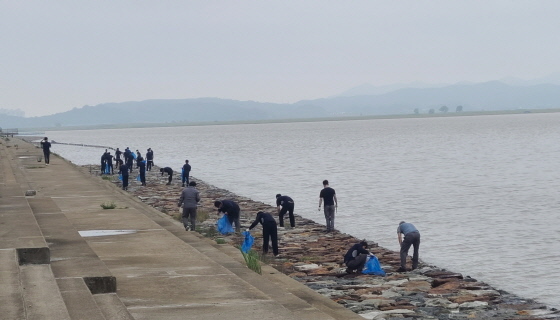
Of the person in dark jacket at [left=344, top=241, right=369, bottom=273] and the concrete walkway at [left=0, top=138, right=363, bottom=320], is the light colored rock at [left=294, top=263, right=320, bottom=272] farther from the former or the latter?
the concrete walkway at [left=0, top=138, right=363, bottom=320]

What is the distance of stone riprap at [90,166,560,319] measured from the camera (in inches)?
674

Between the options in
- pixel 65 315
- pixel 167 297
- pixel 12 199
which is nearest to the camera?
pixel 65 315

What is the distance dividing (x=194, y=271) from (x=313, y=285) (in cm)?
466

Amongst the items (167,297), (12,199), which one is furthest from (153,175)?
(167,297)

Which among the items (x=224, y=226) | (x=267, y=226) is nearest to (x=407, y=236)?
(x=267, y=226)

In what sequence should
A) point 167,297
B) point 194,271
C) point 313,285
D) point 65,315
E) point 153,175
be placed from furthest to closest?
point 153,175, point 313,285, point 194,271, point 167,297, point 65,315

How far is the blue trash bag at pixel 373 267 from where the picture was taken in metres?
20.9

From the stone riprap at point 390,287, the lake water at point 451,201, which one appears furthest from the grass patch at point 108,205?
the lake water at point 451,201

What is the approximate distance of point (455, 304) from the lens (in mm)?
17750

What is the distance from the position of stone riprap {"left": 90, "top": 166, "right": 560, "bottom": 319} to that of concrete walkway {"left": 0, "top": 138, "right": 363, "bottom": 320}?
1.50m

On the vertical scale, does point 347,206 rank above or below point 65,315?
below

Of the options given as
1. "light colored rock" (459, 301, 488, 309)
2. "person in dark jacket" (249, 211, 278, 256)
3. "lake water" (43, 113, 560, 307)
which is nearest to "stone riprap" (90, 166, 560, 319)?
"light colored rock" (459, 301, 488, 309)

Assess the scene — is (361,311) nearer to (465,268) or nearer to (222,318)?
(222,318)

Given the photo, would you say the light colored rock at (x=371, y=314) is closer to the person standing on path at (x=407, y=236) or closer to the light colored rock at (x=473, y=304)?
the light colored rock at (x=473, y=304)
